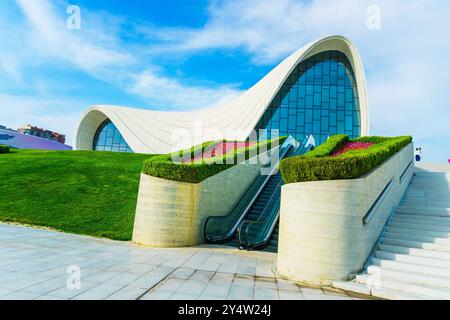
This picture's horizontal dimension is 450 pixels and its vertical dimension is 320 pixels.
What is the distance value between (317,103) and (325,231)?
1064 inches

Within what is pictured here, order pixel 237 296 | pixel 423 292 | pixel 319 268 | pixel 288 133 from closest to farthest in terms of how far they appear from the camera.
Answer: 1. pixel 237 296
2. pixel 423 292
3. pixel 319 268
4. pixel 288 133

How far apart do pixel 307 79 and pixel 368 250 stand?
28028mm

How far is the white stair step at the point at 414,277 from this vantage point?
210 inches

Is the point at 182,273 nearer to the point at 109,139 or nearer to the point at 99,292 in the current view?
the point at 99,292

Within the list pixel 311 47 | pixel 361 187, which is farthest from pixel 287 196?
pixel 311 47

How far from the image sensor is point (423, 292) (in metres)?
5.08

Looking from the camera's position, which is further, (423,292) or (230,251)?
(230,251)

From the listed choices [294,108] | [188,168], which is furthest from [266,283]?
[294,108]

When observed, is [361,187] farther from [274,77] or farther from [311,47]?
[311,47]

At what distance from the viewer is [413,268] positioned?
5883 mm

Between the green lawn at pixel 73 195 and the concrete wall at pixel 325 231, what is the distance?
5361mm

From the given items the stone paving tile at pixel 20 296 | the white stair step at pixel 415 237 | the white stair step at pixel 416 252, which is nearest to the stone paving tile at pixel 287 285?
the white stair step at pixel 416 252

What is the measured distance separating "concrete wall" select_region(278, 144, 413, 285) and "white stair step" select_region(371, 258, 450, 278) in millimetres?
322

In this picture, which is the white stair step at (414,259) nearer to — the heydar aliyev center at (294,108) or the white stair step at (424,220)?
the white stair step at (424,220)
